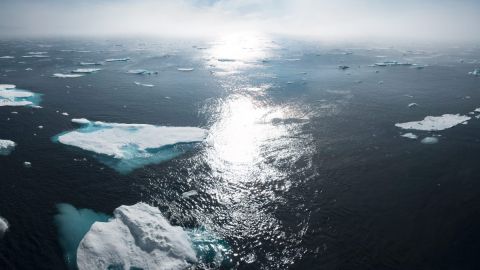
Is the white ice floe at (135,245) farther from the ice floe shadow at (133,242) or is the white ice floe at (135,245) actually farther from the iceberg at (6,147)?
the iceberg at (6,147)

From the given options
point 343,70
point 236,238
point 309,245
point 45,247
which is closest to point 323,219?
point 309,245

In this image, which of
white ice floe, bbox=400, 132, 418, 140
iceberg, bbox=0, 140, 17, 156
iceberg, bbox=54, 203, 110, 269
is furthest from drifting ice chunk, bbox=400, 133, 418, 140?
iceberg, bbox=0, 140, 17, 156

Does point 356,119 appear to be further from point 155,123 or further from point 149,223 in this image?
point 149,223

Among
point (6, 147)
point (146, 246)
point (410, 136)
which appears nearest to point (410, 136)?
point (410, 136)

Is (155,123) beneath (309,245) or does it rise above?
above

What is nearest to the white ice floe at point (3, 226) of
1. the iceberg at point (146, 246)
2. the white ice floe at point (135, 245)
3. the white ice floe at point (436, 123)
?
the iceberg at point (146, 246)
